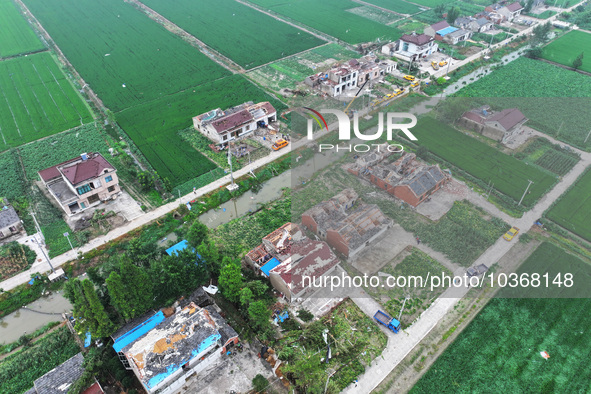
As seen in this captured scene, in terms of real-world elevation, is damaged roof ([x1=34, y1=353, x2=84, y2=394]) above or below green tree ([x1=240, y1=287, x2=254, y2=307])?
below

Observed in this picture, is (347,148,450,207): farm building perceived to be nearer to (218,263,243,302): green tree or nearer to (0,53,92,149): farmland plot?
(218,263,243,302): green tree

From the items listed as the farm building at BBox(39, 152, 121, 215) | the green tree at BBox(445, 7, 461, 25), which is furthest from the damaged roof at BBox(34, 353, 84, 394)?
the green tree at BBox(445, 7, 461, 25)

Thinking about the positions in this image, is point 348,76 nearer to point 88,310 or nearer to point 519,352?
point 519,352

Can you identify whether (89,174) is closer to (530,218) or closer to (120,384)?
(120,384)

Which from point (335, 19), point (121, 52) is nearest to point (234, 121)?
point (121, 52)

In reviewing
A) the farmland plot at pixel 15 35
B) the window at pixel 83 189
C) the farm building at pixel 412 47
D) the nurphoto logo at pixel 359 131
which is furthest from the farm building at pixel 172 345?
the farmland plot at pixel 15 35

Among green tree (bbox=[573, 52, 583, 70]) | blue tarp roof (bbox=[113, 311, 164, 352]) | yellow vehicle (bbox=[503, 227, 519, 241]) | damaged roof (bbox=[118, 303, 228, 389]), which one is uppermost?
green tree (bbox=[573, 52, 583, 70])

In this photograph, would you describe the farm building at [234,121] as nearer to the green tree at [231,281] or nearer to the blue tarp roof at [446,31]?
the green tree at [231,281]
